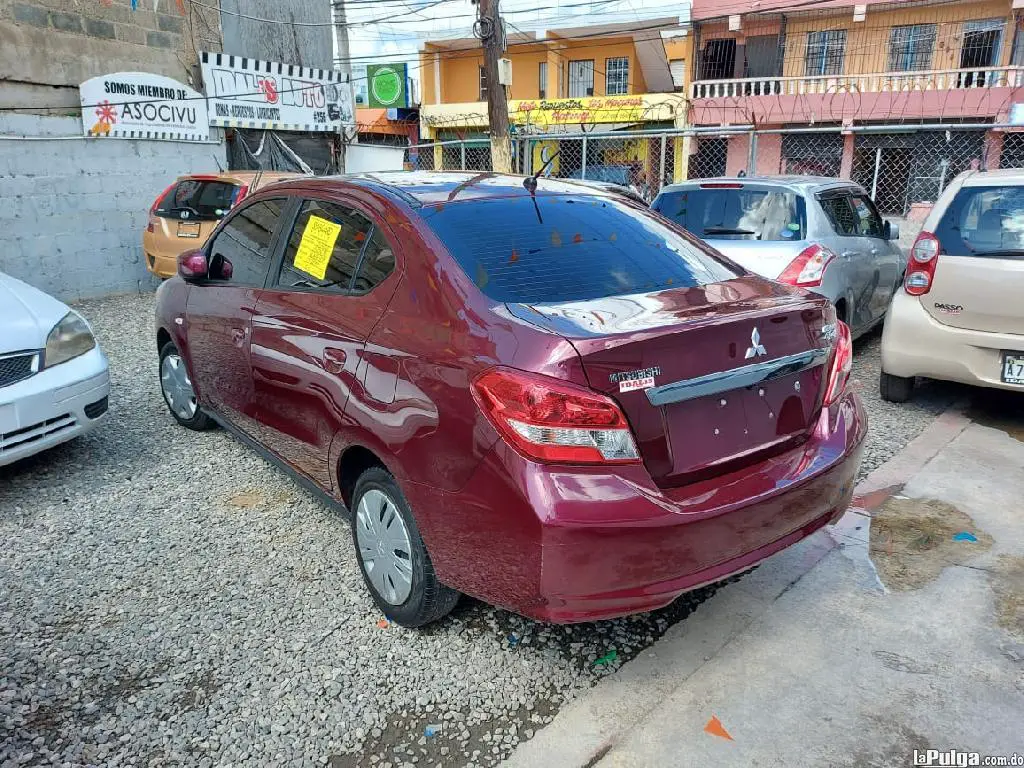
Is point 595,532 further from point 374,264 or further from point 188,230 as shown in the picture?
point 188,230

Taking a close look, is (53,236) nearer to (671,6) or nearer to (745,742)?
(745,742)

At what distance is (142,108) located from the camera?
420 inches

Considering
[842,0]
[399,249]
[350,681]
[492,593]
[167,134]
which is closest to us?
[492,593]

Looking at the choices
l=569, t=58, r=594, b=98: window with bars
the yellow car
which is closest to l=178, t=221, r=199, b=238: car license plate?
the yellow car

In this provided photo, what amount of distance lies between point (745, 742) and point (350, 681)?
1.32 metres

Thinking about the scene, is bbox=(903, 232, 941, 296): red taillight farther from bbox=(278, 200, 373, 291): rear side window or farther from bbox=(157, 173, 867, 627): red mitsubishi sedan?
bbox=(278, 200, 373, 291): rear side window

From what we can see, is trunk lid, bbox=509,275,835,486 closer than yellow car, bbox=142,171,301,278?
Yes

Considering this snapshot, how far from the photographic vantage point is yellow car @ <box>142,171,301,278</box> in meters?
9.41

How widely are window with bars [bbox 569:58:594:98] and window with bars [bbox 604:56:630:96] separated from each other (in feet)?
1.87

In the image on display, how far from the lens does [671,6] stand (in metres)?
24.7

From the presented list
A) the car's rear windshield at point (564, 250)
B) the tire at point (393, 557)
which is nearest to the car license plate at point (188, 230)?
the car's rear windshield at point (564, 250)

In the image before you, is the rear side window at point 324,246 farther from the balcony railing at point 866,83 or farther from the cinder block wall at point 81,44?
the balcony railing at point 866,83

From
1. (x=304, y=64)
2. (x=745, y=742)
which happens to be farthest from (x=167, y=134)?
(x=745, y=742)

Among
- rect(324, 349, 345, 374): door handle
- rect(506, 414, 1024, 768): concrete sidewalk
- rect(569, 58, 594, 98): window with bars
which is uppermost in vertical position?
rect(569, 58, 594, 98): window with bars
